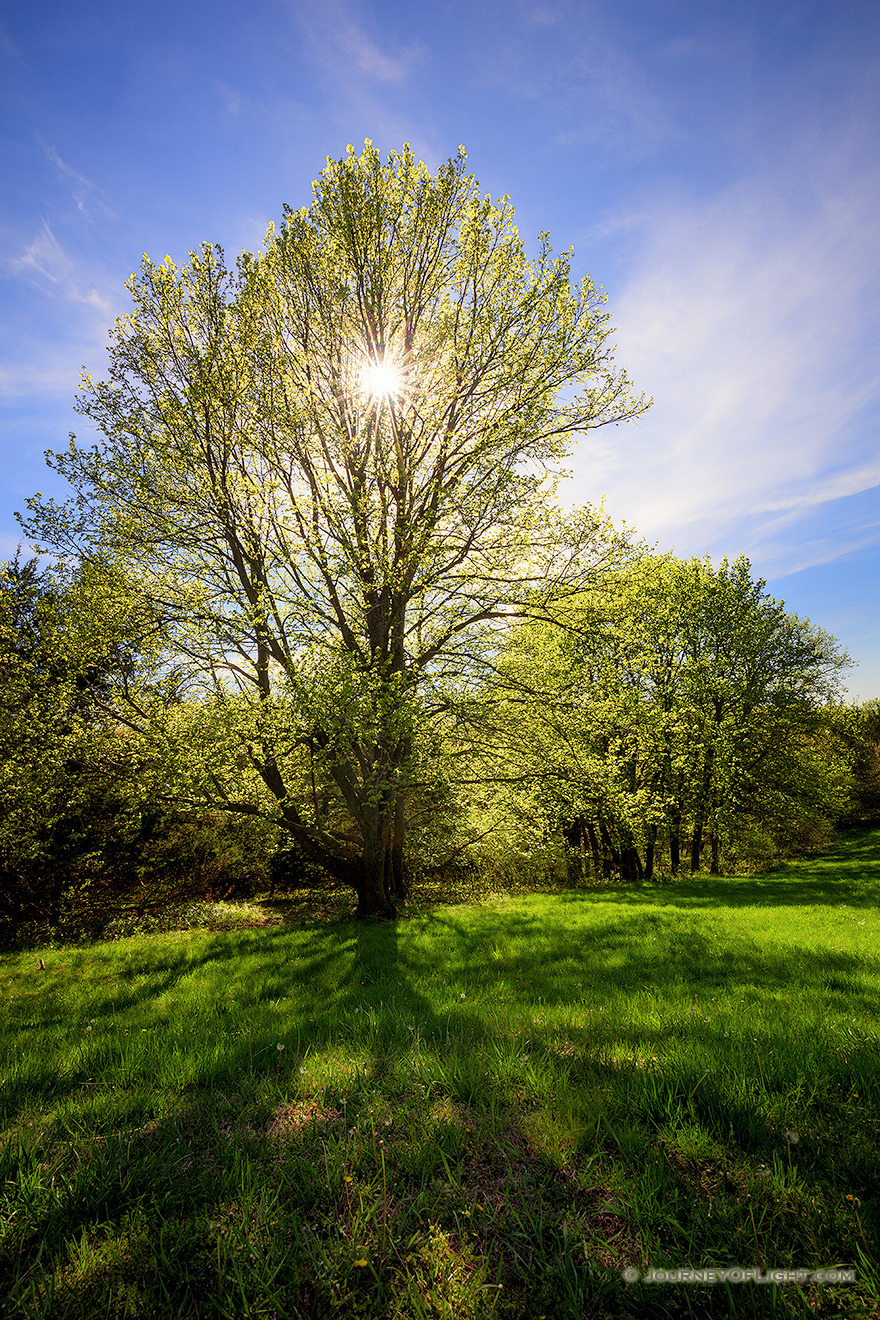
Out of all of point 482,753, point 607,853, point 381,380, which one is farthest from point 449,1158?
point 607,853

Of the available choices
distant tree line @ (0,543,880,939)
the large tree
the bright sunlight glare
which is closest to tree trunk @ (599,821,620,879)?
distant tree line @ (0,543,880,939)

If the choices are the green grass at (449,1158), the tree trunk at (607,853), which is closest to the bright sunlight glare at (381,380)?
the green grass at (449,1158)

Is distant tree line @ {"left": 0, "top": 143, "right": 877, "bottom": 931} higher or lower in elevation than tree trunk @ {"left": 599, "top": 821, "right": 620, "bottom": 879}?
higher

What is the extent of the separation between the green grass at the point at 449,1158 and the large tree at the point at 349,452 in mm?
6959

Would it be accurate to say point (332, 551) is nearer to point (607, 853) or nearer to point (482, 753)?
point (482, 753)

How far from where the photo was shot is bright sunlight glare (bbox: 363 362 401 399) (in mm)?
12898

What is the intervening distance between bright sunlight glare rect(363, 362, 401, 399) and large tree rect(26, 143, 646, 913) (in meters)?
0.05

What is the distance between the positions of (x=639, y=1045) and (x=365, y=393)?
14045 mm

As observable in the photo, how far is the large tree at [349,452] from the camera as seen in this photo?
11.7m

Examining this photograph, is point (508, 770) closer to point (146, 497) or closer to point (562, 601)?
point (562, 601)

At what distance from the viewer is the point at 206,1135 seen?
3000mm

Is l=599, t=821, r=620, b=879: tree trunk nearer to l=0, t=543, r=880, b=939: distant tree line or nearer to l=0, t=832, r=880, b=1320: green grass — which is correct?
l=0, t=543, r=880, b=939: distant tree line

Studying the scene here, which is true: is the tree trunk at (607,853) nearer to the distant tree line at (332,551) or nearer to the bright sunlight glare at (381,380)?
the distant tree line at (332,551)

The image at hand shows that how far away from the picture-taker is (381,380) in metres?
12.9
